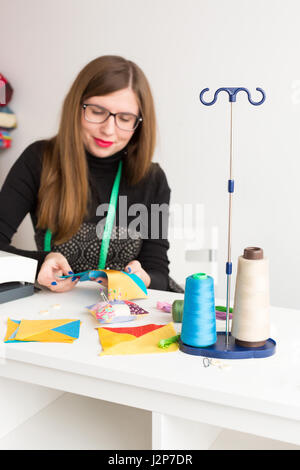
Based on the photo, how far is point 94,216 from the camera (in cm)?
165

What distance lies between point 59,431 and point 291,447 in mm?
480

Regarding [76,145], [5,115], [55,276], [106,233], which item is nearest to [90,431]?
[55,276]

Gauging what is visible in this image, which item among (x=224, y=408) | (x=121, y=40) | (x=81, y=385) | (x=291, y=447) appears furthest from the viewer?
(x=121, y=40)

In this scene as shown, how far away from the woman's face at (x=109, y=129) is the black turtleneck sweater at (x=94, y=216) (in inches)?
2.6

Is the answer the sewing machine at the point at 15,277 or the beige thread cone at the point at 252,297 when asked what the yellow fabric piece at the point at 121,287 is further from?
the beige thread cone at the point at 252,297

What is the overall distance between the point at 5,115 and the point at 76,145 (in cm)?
136

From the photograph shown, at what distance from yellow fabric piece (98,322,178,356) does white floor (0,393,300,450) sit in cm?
25

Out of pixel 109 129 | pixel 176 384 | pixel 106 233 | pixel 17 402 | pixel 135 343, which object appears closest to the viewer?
pixel 176 384

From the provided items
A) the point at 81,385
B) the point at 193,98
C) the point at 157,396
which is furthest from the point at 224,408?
the point at 193,98

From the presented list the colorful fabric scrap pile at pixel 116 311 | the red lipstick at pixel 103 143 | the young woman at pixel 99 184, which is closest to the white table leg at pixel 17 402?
the colorful fabric scrap pile at pixel 116 311

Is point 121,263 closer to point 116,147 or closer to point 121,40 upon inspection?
point 116,147

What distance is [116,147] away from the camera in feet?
5.30

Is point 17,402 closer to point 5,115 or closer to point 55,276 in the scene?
point 55,276

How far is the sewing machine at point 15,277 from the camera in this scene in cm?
117
